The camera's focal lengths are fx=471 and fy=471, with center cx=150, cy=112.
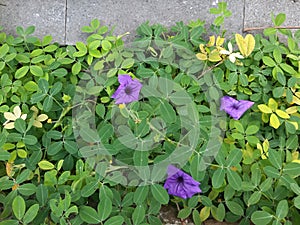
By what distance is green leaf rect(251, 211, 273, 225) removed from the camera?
150 centimetres

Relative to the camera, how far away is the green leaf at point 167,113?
5.16ft

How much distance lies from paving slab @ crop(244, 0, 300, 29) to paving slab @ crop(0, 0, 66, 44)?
786mm

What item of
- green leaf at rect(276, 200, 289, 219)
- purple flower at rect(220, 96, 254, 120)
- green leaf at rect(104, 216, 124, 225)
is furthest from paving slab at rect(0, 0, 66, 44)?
green leaf at rect(276, 200, 289, 219)

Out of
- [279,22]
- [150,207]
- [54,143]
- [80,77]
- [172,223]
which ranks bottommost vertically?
[172,223]

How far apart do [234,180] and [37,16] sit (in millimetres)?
1084

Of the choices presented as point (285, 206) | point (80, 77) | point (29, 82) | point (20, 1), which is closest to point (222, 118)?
point (285, 206)

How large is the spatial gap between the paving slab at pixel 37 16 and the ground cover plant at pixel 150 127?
99mm

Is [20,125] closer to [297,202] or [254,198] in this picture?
[254,198]

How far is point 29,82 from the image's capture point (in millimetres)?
1762

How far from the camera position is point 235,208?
158 cm

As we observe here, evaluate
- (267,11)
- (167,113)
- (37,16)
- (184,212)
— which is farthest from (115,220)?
(267,11)

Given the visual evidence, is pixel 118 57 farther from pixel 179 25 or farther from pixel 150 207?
pixel 150 207

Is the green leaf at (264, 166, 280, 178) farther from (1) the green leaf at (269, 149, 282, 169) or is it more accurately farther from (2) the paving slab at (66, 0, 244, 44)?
(2) the paving slab at (66, 0, 244, 44)

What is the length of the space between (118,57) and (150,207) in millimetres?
591
